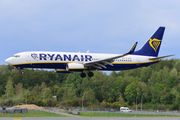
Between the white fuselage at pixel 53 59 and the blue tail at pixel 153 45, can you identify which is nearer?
the white fuselage at pixel 53 59

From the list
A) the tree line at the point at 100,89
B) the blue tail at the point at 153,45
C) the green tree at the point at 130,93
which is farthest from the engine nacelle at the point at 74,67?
the green tree at the point at 130,93

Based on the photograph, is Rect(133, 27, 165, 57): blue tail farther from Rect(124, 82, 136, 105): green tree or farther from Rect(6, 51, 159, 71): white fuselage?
Rect(124, 82, 136, 105): green tree

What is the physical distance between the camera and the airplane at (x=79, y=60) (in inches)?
2130

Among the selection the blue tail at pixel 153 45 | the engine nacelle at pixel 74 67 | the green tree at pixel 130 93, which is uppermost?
the blue tail at pixel 153 45

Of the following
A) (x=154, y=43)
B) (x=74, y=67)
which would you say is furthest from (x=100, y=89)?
(x=74, y=67)

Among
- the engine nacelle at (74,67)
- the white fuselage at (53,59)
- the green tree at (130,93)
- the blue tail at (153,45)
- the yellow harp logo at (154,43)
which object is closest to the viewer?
the white fuselage at (53,59)

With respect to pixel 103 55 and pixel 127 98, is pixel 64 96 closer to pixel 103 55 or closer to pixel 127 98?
pixel 127 98

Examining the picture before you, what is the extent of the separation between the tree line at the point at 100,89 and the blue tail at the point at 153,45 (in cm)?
6100

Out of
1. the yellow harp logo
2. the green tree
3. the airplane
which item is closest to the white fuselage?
the airplane

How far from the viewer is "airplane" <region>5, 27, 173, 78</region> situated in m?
54.1

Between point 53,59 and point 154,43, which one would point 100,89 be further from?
point 53,59

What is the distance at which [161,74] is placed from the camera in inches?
6122

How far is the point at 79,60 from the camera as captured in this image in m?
57.3

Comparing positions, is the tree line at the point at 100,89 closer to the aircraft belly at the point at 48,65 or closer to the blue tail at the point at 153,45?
the blue tail at the point at 153,45
